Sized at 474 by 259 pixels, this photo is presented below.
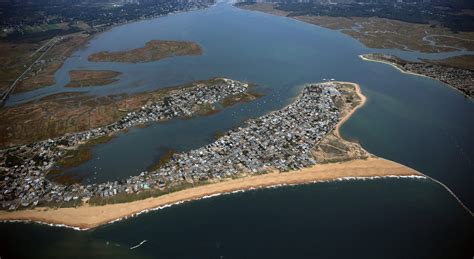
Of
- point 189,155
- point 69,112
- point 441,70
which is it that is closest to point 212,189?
point 189,155

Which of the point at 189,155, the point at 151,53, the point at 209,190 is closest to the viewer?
the point at 209,190

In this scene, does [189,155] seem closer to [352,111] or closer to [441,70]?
[352,111]

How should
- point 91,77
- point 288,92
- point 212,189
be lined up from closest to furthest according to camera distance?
1. point 212,189
2. point 288,92
3. point 91,77

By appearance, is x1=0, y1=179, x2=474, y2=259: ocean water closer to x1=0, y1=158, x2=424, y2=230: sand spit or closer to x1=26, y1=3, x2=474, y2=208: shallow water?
x1=0, y1=158, x2=424, y2=230: sand spit

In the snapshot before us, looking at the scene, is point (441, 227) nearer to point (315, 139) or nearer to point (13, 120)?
point (315, 139)

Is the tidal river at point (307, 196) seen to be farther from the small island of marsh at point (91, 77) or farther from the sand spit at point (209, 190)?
the small island of marsh at point (91, 77)

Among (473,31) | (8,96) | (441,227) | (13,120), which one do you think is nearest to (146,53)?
(8,96)
